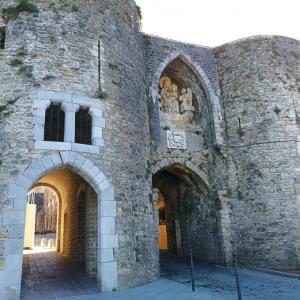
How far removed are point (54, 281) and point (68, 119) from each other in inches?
154

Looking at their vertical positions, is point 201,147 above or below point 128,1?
below

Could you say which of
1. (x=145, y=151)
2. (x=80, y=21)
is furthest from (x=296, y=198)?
(x=80, y=21)

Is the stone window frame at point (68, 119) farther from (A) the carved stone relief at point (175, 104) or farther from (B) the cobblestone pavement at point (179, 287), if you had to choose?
(A) the carved stone relief at point (175, 104)

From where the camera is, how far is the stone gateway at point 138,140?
23.1 ft

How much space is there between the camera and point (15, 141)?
22.4 feet

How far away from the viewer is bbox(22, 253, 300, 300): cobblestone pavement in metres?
6.24

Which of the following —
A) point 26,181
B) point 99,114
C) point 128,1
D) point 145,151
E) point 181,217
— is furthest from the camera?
point 181,217

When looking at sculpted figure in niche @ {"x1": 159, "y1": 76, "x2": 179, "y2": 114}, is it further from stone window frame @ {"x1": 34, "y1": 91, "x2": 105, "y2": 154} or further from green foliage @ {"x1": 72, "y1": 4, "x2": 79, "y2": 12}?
green foliage @ {"x1": 72, "y1": 4, "x2": 79, "y2": 12}

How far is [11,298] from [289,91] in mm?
10721

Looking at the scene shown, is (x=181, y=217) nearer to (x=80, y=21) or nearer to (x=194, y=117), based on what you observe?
(x=194, y=117)

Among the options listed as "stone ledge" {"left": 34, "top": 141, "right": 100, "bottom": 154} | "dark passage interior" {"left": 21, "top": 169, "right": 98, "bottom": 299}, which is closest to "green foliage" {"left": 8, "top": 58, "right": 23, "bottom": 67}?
"stone ledge" {"left": 34, "top": 141, "right": 100, "bottom": 154}

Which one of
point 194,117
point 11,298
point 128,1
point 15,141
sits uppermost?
point 128,1

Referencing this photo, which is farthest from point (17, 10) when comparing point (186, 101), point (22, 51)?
point (186, 101)

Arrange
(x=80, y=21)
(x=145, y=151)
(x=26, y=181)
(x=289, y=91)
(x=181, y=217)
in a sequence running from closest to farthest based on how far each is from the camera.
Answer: (x=26, y=181)
(x=80, y=21)
(x=145, y=151)
(x=289, y=91)
(x=181, y=217)
